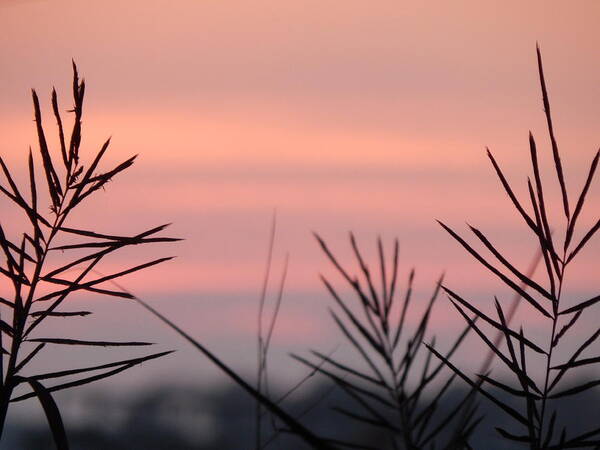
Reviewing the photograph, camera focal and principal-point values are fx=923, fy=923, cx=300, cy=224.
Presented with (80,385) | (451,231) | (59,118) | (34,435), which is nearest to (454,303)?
(451,231)

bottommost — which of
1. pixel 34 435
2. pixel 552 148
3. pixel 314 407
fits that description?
pixel 34 435

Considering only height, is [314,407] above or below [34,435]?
above

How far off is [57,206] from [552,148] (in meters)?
0.51

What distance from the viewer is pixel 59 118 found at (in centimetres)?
97

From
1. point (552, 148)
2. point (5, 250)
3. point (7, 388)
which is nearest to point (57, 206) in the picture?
point (5, 250)

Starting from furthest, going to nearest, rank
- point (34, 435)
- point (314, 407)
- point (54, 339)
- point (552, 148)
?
1. point (34, 435)
2. point (314, 407)
3. point (54, 339)
4. point (552, 148)

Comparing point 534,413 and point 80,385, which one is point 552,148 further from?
point 80,385

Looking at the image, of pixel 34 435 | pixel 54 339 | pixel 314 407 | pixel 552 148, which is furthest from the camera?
pixel 34 435

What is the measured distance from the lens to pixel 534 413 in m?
0.86

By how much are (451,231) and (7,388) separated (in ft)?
1.38

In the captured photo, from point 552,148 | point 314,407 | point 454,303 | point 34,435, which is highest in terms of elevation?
point 552,148

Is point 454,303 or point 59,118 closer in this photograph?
point 454,303

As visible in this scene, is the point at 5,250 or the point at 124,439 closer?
the point at 5,250

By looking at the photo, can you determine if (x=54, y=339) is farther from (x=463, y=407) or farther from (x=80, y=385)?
(x=463, y=407)
